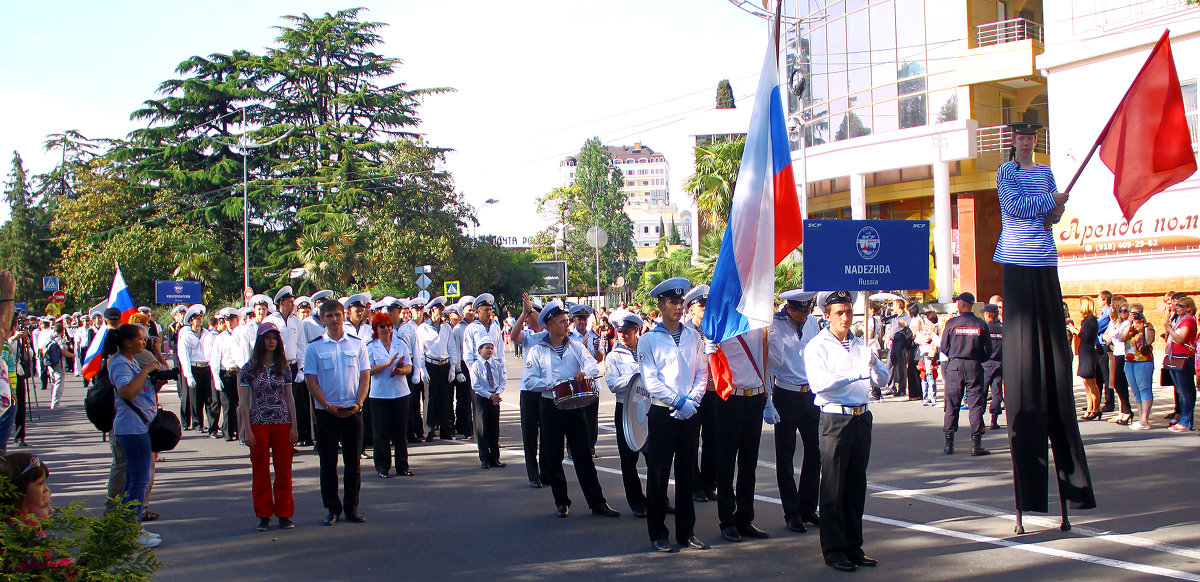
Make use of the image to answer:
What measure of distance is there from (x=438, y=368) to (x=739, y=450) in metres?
6.33

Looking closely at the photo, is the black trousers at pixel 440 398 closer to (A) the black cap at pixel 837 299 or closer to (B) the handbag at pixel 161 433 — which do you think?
(B) the handbag at pixel 161 433

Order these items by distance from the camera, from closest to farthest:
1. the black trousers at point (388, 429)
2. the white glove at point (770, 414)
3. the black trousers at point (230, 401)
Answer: the white glove at point (770, 414)
the black trousers at point (388, 429)
the black trousers at point (230, 401)

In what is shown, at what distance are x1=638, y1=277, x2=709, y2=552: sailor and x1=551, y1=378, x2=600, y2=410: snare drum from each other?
49.9 inches

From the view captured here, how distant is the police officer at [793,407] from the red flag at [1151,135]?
265 cm

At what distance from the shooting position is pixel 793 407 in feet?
25.5

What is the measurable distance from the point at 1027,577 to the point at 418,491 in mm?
5689

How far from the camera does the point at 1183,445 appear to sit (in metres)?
11.1

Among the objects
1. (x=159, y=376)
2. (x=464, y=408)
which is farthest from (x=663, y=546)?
(x=464, y=408)

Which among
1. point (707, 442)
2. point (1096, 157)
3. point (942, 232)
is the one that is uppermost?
point (1096, 157)

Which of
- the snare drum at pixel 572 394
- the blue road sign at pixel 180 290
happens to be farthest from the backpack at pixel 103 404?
the blue road sign at pixel 180 290

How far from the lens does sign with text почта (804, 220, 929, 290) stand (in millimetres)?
12602

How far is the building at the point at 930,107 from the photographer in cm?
2934

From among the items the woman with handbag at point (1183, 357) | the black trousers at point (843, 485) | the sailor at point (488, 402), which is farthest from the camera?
the woman with handbag at point (1183, 357)

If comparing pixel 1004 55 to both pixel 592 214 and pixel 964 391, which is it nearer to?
pixel 964 391
